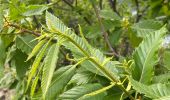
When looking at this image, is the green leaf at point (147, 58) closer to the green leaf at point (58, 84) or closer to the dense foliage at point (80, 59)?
the dense foliage at point (80, 59)

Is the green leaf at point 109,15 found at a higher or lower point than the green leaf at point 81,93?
higher

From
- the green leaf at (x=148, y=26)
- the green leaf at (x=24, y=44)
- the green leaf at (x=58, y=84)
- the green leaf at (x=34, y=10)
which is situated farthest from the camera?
the green leaf at (x=148, y=26)

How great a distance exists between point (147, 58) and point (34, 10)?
0.59m

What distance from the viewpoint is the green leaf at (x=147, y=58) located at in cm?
132

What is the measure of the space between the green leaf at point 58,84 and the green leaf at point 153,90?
0.27m

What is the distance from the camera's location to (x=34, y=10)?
1684 mm

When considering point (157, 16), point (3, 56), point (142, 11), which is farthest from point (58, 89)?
point (142, 11)

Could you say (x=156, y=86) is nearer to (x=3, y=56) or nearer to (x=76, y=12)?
(x=3, y=56)

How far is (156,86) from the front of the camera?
1.14 meters

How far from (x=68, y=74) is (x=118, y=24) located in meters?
0.77

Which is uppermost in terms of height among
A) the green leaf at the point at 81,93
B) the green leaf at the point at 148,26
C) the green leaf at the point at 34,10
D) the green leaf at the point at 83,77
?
the green leaf at the point at 34,10

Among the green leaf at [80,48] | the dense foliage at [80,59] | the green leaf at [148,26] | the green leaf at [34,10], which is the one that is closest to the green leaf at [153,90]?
the dense foliage at [80,59]

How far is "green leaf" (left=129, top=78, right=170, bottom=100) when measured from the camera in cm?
107

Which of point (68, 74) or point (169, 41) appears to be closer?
point (68, 74)
